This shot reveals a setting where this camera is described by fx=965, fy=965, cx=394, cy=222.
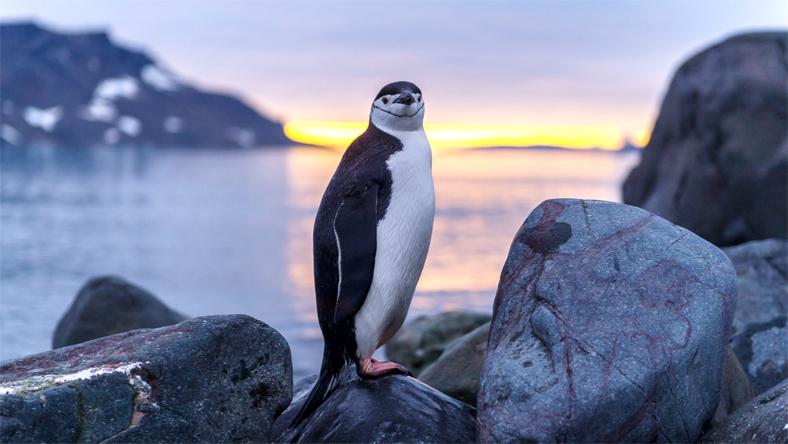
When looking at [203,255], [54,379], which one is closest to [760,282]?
[54,379]

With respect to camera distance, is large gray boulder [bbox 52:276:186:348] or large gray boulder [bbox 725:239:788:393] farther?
large gray boulder [bbox 52:276:186:348]

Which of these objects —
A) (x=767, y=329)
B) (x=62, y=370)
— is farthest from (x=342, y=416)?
(x=767, y=329)

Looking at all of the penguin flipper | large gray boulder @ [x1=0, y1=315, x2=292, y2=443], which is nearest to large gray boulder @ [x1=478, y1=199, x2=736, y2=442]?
the penguin flipper

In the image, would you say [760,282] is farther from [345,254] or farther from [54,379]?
[54,379]

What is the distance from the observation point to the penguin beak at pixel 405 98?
591 centimetres

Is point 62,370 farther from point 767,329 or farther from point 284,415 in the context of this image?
point 767,329

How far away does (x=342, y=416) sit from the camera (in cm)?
555

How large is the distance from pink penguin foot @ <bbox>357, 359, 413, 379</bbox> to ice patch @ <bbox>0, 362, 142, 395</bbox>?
1.39 metres

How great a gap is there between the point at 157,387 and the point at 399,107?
86.3 inches

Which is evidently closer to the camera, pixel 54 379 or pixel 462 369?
pixel 54 379

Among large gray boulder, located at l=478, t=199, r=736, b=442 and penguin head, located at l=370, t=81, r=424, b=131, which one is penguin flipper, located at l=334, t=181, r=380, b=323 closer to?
penguin head, located at l=370, t=81, r=424, b=131

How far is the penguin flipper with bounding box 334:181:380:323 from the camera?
18.8ft

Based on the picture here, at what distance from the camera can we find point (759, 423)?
5.12 meters

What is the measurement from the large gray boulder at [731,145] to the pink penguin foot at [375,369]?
8345mm
